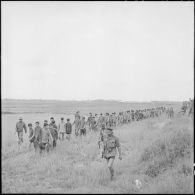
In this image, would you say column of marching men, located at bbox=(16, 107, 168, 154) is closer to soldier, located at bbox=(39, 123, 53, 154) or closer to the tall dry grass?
soldier, located at bbox=(39, 123, 53, 154)

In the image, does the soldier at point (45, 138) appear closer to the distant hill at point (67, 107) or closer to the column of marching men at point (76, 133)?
the column of marching men at point (76, 133)

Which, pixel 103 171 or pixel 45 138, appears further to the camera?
pixel 45 138

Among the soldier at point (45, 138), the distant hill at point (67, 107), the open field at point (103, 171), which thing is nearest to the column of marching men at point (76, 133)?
the soldier at point (45, 138)

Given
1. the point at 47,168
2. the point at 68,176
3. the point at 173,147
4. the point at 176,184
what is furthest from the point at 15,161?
the point at 176,184

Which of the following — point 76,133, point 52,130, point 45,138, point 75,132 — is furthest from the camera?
point 75,132

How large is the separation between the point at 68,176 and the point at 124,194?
3.13m

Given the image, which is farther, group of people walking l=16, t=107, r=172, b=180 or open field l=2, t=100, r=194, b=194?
group of people walking l=16, t=107, r=172, b=180

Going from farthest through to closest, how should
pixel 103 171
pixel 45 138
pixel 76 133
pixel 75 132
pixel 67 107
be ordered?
1. pixel 67 107
2. pixel 75 132
3. pixel 76 133
4. pixel 45 138
5. pixel 103 171

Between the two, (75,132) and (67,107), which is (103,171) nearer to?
(75,132)

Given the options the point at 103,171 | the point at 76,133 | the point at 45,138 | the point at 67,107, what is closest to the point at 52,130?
the point at 45,138

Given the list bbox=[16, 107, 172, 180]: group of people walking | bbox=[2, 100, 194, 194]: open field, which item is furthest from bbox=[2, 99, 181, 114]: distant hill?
bbox=[2, 100, 194, 194]: open field

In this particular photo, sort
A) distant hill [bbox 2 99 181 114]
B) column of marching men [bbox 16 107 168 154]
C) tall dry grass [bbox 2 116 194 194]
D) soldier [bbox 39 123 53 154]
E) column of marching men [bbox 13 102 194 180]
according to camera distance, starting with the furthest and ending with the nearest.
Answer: distant hill [bbox 2 99 181 114] → column of marching men [bbox 16 107 168 154] → soldier [bbox 39 123 53 154] → column of marching men [bbox 13 102 194 180] → tall dry grass [bbox 2 116 194 194]

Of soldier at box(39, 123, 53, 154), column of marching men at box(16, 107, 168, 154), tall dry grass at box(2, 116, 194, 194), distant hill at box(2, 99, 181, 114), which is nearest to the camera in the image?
tall dry grass at box(2, 116, 194, 194)

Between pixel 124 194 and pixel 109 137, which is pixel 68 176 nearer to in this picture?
pixel 109 137
